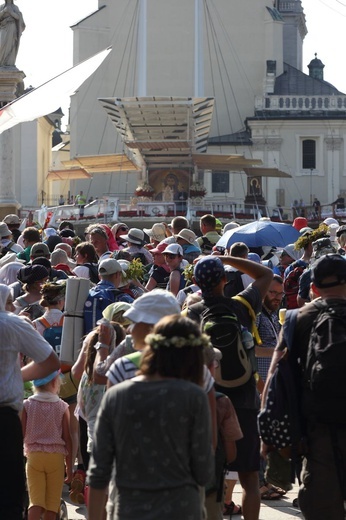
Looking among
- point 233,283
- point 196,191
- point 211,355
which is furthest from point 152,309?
point 196,191

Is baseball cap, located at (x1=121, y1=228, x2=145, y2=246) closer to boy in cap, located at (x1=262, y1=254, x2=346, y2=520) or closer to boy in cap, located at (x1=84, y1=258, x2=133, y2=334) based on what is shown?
boy in cap, located at (x1=84, y1=258, x2=133, y2=334)

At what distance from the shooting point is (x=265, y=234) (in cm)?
1770

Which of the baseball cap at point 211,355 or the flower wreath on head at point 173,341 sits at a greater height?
the flower wreath on head at point 173,341

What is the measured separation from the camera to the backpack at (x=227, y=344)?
8141 millimetres

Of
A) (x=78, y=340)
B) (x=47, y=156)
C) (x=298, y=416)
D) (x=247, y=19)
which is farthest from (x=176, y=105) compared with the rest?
(x=298, y=416)

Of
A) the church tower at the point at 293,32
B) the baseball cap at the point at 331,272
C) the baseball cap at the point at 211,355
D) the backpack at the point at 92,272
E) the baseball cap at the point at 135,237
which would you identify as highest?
the church tower at the point at 293,32

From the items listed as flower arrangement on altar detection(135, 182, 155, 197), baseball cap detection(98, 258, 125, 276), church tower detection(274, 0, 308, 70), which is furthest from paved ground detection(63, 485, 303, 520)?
church tower detection(274, 0, 308, 70)

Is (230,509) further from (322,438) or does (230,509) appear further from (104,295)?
(322,438)

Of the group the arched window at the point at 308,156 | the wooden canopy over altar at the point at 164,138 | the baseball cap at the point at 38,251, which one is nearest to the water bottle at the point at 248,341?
the baseball cap at the point at 38,251

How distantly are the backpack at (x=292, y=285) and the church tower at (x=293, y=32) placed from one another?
81928 mm

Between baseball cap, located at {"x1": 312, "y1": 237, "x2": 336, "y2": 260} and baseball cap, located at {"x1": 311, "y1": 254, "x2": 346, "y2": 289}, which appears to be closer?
baseball cap, located at {"x1": 311, "y1": 254, "x2": 346, "y2": 289}

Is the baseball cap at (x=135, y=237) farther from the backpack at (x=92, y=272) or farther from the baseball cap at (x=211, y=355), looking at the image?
the baseball cap at (x=211, y=355)

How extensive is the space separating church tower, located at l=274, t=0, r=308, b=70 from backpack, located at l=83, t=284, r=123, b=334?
8491cm

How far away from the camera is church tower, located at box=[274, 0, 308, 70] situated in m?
94.9
